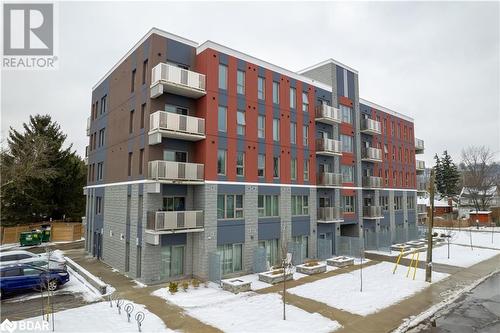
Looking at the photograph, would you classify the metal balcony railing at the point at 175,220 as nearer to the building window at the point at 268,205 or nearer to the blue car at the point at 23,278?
the building window at the point at 268,205

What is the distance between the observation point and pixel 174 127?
19359mm

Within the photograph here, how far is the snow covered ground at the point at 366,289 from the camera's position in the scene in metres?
15.8

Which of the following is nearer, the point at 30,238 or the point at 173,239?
the point at 173,239

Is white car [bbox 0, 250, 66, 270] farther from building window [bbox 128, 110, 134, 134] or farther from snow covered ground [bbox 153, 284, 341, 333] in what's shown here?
building window [bbox 128, 110, 134, 134]

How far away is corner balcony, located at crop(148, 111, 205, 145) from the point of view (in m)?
18.9

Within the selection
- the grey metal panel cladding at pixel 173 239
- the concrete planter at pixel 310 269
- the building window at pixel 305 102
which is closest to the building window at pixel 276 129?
the building window at pixel 305 102

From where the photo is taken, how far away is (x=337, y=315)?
1423cm

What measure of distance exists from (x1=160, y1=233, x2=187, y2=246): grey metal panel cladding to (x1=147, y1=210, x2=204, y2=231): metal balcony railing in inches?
50.9

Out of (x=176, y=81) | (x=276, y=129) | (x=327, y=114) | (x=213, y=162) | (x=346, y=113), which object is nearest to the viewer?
(x=176, y=81)

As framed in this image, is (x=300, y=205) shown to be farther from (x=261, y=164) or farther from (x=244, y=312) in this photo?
(x=244, y=312)

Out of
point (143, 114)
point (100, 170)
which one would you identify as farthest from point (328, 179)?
point (100, 170)

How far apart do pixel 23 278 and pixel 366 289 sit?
19416mm

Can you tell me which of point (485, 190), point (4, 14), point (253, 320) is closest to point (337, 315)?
point (253, 320)

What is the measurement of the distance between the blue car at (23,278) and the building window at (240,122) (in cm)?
1443
